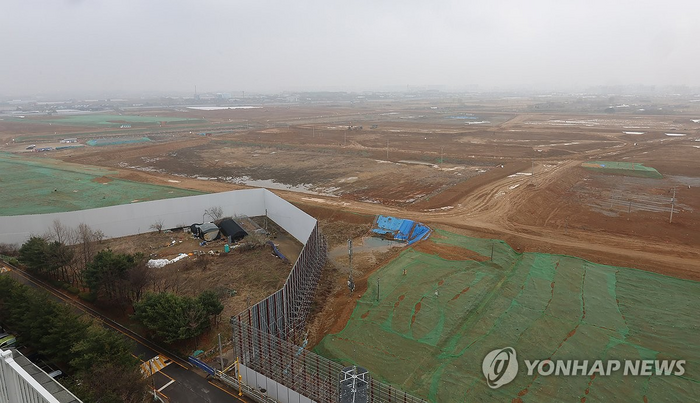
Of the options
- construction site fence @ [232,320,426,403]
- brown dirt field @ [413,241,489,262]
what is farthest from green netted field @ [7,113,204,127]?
construction site fence @ [232,320,426,403]

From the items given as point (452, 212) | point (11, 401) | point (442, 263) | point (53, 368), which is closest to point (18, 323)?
point (53, 368)

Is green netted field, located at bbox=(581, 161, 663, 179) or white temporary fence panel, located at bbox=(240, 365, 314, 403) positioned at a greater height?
green netted field, located at bbox=(581, 161, 663, 179)

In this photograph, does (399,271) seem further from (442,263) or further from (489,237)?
(489,237)

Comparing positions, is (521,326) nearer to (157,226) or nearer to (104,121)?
(157,226)

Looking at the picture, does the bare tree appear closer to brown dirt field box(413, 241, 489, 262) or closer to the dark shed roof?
the dark shed roof

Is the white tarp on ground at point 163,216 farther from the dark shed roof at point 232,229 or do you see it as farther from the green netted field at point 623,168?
the green netted field at point 623,168

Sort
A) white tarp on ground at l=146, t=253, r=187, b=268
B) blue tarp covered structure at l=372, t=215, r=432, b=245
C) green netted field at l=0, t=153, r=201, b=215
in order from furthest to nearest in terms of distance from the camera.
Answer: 1. green netted field at l=0, t=153, r=201, b=215
2. blue tarp covered structure at l=372, t=215, r=432, b=245
3. white tarp on ground at l=146, t=253, r=187, b=268

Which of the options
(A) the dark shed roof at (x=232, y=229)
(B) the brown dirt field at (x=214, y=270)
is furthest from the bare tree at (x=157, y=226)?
(A) the dark shed roof at (x=232, y=229)
